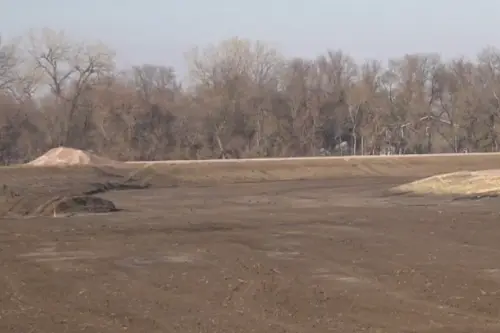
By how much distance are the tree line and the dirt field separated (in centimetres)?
3148

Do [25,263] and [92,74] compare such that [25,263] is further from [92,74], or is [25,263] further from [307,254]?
[92,74]

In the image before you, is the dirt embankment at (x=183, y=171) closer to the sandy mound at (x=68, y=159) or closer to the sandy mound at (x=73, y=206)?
the sandy mound at (x=68, y=159)

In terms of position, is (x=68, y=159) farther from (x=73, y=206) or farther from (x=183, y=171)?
(x=73, y=206)

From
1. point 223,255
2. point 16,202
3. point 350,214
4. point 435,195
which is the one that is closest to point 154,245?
point 223,255

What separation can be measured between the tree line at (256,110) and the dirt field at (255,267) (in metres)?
31.5

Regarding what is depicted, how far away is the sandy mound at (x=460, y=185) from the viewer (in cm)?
3018

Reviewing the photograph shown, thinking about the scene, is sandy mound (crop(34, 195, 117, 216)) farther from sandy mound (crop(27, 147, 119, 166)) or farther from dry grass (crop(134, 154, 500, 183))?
sandy mound (crop(27, 147, 119, 166))

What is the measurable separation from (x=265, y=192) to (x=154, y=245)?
709 inches

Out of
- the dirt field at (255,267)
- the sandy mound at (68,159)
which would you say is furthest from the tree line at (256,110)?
the dirt field at (255,267)

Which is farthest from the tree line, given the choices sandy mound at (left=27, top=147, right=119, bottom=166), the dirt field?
the dirt field

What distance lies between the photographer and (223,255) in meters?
15.9

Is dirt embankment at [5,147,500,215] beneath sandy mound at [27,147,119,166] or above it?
beneath

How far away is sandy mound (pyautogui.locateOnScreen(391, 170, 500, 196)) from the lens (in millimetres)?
30180

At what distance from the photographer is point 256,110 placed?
66.5 meters
